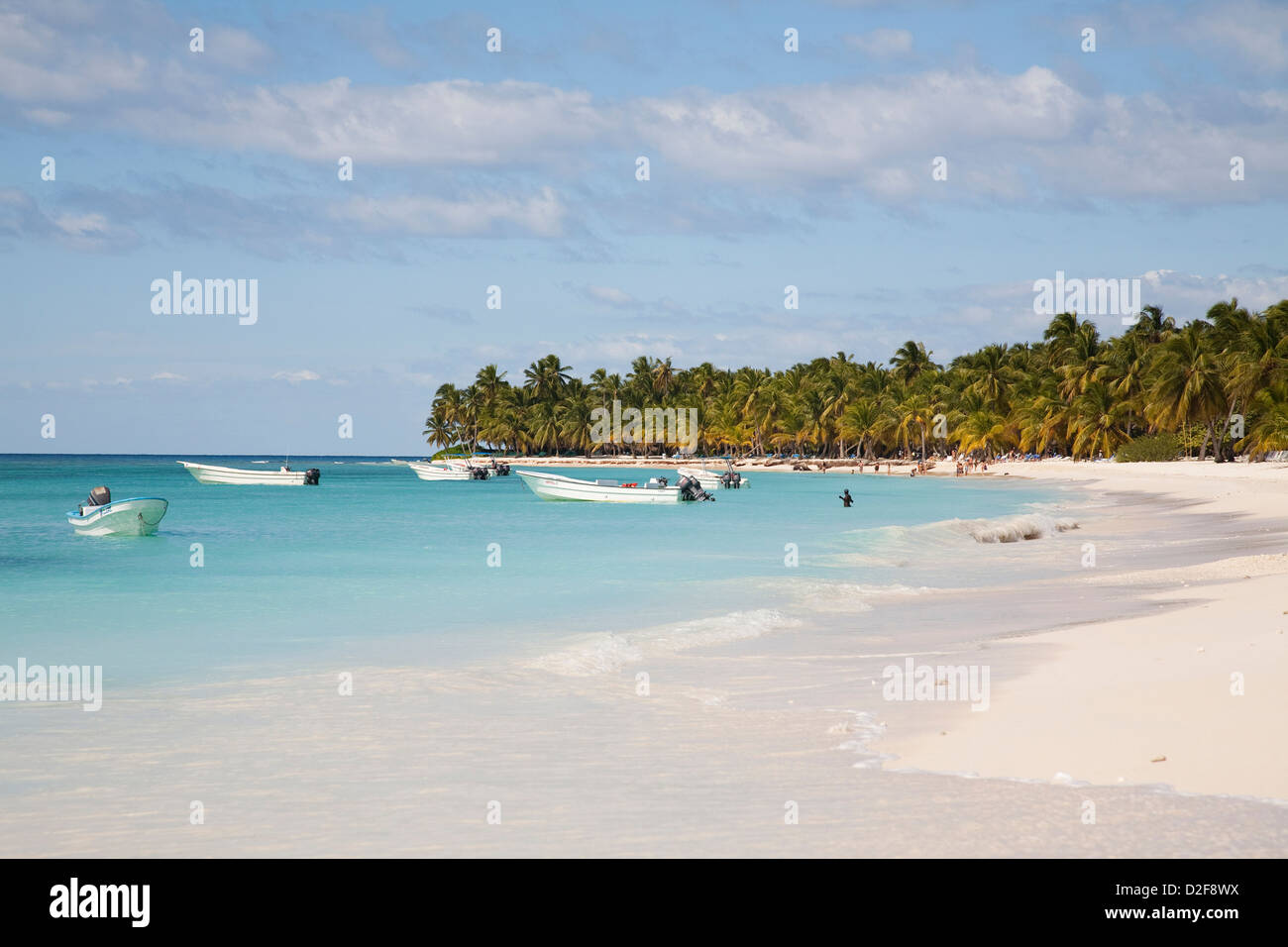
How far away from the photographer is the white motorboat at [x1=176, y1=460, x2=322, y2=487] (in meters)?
101

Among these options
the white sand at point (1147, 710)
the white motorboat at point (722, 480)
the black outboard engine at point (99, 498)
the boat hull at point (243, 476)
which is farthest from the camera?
the boat hull at point (243, 476)

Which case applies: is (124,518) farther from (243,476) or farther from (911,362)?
(911,362)

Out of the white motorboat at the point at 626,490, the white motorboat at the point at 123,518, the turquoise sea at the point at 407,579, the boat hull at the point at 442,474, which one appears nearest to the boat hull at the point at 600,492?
the white motorboat at the point at 626,490

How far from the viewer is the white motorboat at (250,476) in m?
101

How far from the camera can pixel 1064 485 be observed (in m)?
85.1

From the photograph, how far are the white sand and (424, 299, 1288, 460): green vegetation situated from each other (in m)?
71.5

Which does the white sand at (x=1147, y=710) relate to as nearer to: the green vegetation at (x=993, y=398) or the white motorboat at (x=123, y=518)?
the white motorboat at (x=123, y=518)

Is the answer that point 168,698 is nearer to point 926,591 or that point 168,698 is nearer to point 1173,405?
point 926,591

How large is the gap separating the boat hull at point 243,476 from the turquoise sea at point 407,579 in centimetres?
4153

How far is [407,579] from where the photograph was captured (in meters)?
28.2

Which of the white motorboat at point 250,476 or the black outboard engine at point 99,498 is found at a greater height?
the black outboard engine at point 99,498

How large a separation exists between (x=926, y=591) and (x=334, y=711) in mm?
13798

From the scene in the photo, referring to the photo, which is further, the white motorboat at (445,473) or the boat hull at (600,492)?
the white motorboat at (445,473)
